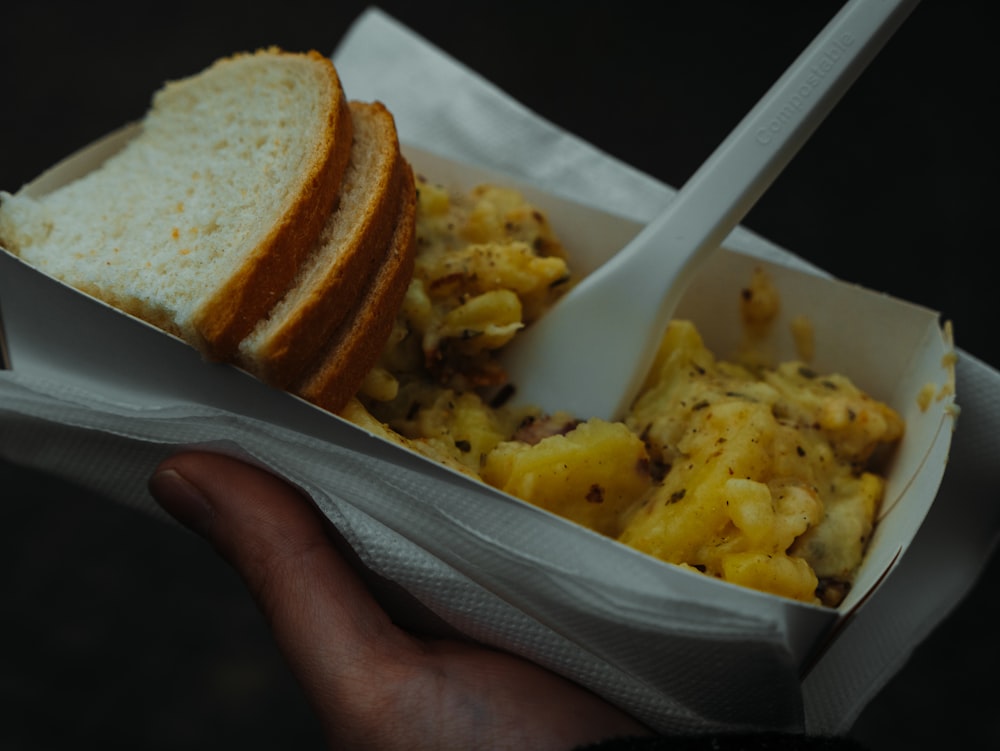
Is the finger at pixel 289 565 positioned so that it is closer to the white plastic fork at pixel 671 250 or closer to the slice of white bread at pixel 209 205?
the slice of white bread at pixel 209 205

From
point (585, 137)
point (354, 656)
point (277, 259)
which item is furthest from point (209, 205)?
point (585, 137)

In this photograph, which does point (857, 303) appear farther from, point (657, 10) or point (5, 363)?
point (657, 10)

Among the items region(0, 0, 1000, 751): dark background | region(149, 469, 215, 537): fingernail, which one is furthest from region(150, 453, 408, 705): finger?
region(0, 0, 1000, 751): dark background

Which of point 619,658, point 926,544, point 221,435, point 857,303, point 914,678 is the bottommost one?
point 914,678

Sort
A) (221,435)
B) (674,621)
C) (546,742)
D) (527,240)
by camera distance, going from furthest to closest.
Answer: (527,240)
(221,435)
(546,742)
(674,621)

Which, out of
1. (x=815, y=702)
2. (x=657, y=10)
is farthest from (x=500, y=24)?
(x=815, y=702)

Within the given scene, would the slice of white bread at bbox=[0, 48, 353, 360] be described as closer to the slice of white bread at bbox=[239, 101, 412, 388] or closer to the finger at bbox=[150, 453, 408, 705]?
the slice of white bread at bbox=[239, 101, 412, 388]

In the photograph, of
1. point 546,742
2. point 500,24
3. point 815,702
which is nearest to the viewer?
point 546,742
